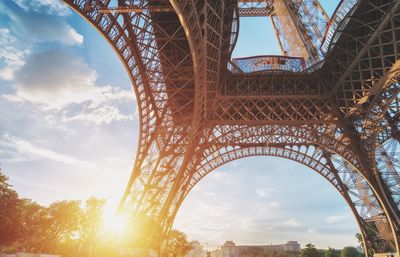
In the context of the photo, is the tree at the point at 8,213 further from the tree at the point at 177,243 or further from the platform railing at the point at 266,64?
the tree at the point at 177,243

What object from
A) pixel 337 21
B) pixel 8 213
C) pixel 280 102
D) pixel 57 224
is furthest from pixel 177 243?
pixel 337 21

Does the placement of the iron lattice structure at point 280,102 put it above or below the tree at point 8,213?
above

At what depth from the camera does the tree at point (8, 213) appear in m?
26.1

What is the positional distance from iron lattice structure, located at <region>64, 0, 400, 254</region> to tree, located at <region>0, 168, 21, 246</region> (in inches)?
537

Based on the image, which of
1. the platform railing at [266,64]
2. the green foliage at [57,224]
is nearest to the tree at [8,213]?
the green foliage at [57,224]

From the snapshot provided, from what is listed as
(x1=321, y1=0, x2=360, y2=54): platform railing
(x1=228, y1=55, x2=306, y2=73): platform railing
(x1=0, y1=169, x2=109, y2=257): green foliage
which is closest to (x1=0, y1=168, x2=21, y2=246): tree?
(x1=0, y1=169, x2=109, y2=257): green foliage

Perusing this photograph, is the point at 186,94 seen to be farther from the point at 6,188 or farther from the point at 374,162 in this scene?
the point at 6,188

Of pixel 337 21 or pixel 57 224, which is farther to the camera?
pixel 57 224

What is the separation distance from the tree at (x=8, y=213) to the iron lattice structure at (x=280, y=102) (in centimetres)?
1363

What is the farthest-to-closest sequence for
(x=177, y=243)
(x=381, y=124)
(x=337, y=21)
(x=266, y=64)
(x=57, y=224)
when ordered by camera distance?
1. (x=177, y=243)
2. (x=57, y=224)
3. (x=266, y=64)
4. (x=381, y=124)
5. (x=337, y=21)

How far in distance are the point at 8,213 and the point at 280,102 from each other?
2756cm

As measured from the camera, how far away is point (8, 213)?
26.8 metres

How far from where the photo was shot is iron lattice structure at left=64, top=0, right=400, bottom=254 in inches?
684

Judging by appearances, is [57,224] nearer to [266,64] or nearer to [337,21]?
[266,64]
